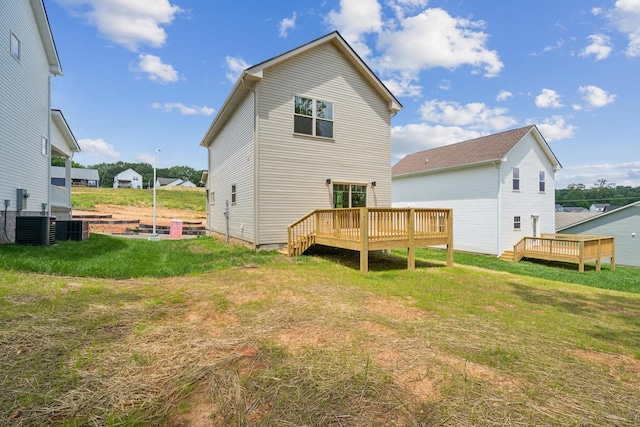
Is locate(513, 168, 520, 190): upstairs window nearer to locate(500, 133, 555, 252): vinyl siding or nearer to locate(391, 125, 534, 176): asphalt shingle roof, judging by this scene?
locate(500, 133, 555, 252): vinyl siding

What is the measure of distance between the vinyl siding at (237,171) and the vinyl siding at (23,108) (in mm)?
7121

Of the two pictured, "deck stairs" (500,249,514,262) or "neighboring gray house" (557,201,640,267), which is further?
"neighboring gray house" (557,201,640,267)

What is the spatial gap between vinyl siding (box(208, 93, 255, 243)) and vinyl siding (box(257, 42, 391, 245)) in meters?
0.65

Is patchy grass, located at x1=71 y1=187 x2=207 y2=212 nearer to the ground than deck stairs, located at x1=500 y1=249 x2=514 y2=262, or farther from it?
farther from it

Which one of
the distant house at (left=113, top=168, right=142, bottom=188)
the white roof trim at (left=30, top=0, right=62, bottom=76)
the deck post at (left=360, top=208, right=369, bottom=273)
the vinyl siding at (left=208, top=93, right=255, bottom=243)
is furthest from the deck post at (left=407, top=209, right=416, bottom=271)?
the distant house at (left=113, top=168, right=142, bottom=188)

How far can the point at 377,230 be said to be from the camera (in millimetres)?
7988

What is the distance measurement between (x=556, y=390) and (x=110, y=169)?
11418 centimetres

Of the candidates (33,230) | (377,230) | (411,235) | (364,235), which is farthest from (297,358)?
(33,230)

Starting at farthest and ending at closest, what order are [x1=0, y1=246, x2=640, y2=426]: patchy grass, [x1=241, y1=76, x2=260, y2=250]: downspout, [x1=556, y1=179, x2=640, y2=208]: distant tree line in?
[x1=556, y1=179, x2=640, y2=208]: distant tree line < [x1=241, y1=76, x2=260, y2=250]: downspout < [x1=0, y1=246, x2=640, y2=426]: patchy grass

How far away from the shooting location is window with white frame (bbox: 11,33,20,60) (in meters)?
9.50

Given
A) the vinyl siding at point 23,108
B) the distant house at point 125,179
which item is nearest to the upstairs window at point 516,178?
the vinyl siding at point 23,108

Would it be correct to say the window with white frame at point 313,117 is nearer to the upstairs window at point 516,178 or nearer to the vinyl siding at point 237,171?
the vinyl siding at point 237,171

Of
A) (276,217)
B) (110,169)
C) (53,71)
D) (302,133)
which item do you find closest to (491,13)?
(302,133)

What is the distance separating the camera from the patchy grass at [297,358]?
6.86ft
